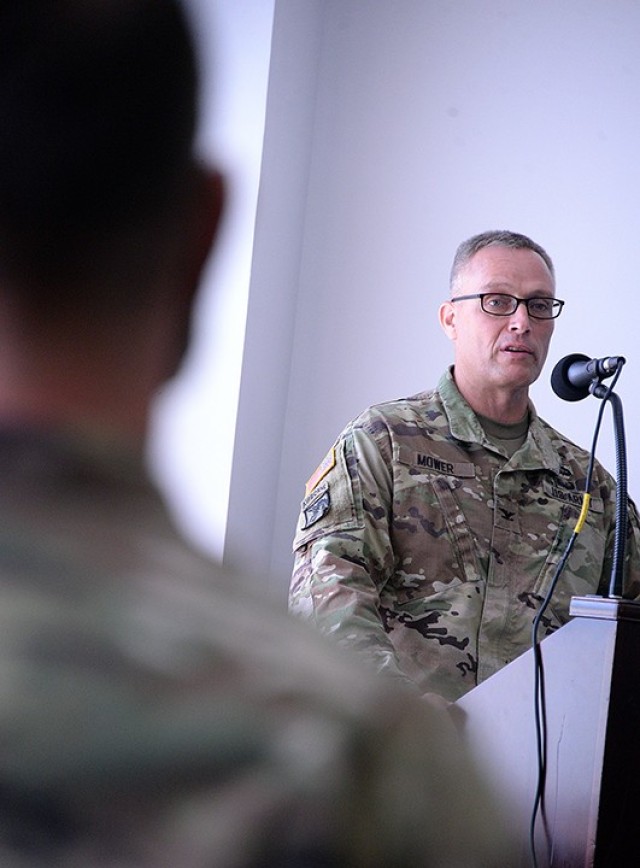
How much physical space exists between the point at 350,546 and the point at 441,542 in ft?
0.70

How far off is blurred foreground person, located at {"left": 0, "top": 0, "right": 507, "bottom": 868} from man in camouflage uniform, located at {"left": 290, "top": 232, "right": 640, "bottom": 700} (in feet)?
5.81

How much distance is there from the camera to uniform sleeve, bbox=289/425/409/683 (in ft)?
7.16

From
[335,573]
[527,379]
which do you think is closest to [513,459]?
[527,379]

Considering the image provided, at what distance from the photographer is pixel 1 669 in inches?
13.0

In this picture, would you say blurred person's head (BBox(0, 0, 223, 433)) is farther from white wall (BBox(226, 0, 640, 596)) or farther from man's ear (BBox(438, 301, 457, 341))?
white wall (BBox(226, 0, 640, 596))

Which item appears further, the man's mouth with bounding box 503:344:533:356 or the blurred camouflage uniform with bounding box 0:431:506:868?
the man's mouth with bounding box 503:344:533:356

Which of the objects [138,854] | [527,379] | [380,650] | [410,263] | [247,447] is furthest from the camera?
[410,263]

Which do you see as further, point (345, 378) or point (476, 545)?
point (345, 378)

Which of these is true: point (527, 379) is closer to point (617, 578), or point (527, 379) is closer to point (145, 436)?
point (617, 578)

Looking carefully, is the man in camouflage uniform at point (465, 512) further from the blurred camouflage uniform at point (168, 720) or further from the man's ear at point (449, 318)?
the blurred camouflage uniform at point (168, 720)

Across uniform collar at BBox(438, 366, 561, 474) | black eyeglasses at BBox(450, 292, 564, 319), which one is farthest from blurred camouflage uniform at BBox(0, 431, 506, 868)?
black eyeglasses at BBox(450, 292, 564, 319)

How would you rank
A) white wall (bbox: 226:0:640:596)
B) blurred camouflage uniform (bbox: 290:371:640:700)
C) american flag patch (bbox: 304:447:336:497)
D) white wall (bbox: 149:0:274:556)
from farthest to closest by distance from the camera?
white wall (bbox: 226:0:640:596) → white wall (bbox: 149:0:274:556) → american flag patch (bbox: 304:447:336:497) → blurred camouflage uniform (bbox: 290:371:640:700)

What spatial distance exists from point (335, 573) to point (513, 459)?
1.84 feet

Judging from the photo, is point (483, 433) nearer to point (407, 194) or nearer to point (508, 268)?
point (508, 268)
